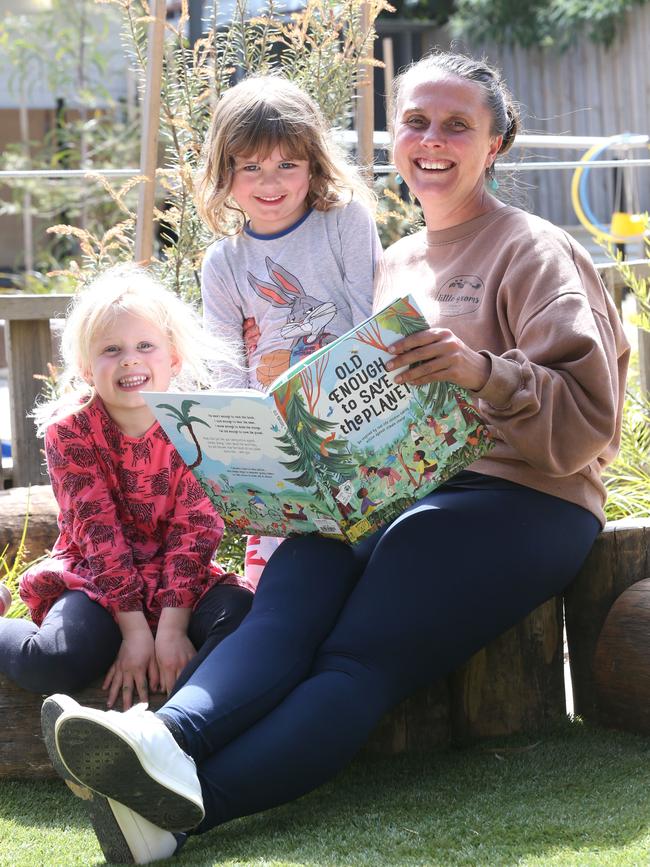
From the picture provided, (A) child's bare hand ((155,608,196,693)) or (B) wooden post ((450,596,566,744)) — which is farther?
(B) wooden post ((450,596,566,744))

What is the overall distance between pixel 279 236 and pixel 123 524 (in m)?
0.78

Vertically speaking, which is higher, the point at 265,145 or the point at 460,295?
the point at 265,145

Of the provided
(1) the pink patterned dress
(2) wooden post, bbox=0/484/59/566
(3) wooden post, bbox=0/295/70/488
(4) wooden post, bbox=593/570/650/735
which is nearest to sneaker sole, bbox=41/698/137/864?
(1) the pink patterned dress

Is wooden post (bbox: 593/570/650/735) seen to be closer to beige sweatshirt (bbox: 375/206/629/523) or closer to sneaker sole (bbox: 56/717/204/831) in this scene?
beige sweatshirt (bbox: 375/206/629/523)

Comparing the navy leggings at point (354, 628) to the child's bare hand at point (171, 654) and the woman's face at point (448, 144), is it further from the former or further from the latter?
the woman's face at point (448, 144)

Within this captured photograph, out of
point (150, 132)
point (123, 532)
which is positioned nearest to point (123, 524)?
point (123, 532)

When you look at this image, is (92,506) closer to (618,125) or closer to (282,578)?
(282,578)

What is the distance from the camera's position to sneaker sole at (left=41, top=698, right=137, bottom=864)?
1.93 metres

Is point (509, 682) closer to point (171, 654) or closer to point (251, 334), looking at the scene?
point (171, 654)

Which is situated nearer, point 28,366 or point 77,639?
point 77,639

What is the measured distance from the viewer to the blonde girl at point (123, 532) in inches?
94.4

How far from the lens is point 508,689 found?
8.22 feet

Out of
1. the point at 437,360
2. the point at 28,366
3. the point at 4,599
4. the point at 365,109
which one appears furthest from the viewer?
the point at 28,366

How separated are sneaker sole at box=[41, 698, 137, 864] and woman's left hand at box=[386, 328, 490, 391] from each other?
79 cm
